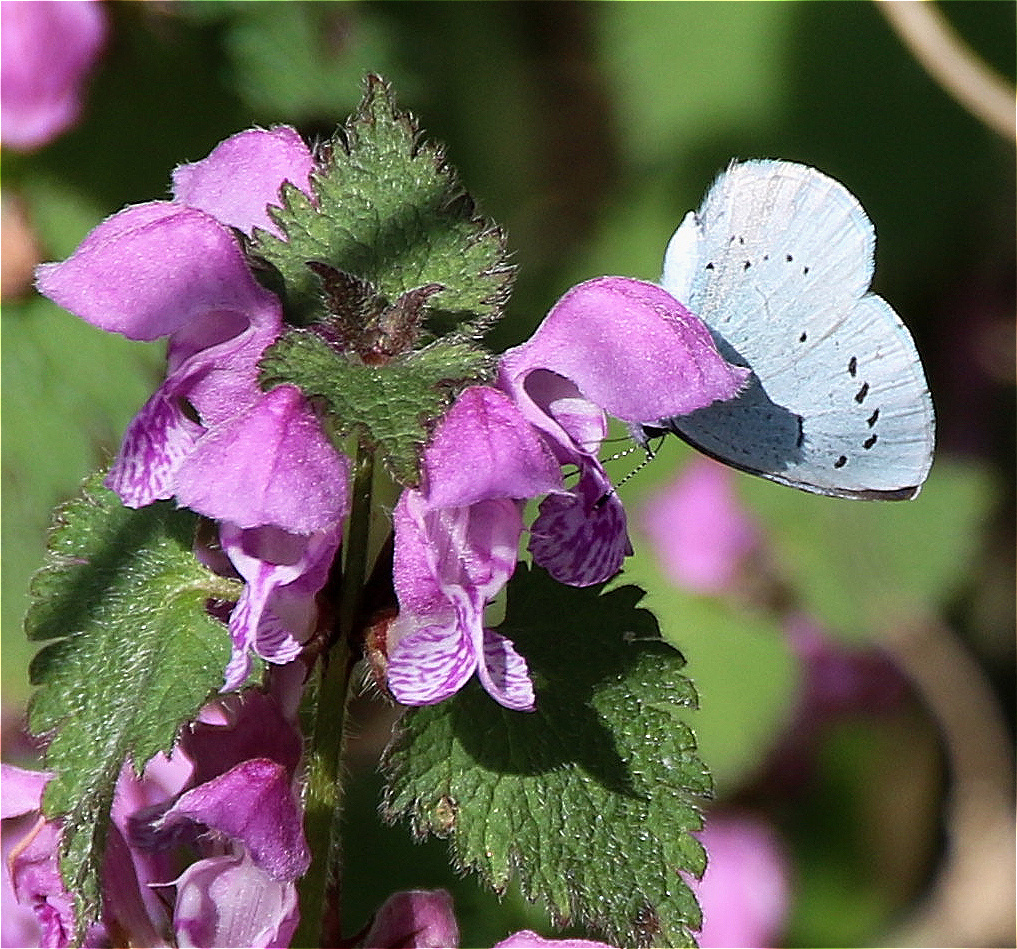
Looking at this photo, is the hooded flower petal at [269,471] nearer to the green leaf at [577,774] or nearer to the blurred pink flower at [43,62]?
the green leaf at [577,774]

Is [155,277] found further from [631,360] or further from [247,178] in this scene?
[631,360]

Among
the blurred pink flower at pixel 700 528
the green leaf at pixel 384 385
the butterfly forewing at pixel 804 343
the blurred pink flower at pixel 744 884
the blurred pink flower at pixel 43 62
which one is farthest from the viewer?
the blurred pink flower at pixel 700 528

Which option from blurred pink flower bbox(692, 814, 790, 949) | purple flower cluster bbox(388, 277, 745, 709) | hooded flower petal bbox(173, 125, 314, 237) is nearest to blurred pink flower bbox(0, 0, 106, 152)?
hooded flower petal bbox(173, 125, 314, 237)

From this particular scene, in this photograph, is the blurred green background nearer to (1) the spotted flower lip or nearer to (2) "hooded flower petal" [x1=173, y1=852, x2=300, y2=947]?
(2) "hooded flower petal" [x1=173, y1=852, x2=300, y2=947]

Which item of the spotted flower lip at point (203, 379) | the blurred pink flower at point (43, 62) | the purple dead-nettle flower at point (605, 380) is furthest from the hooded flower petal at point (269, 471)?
the blurred pink flower at point (43, 62)

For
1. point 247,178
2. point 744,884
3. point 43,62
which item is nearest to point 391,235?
point 247,178

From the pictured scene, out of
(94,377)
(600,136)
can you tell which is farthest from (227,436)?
(600,136)

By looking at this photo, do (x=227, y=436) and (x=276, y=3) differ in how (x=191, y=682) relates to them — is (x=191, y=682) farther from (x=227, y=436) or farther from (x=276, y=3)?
(x=276, y=3)
